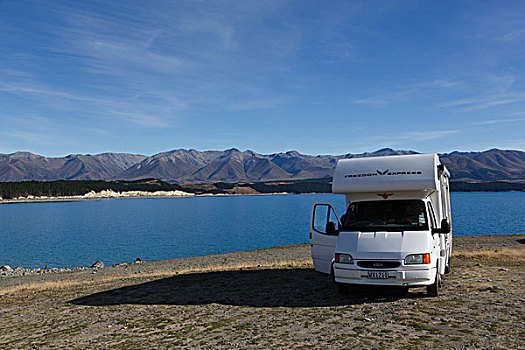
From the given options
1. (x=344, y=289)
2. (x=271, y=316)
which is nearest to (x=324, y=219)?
(x=344, y=289)

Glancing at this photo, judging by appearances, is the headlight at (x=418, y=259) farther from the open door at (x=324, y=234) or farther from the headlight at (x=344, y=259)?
the open door at (x=324, y=234)

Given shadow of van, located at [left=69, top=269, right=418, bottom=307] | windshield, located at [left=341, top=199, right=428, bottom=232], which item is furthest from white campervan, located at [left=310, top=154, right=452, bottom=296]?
shadow of van, located at [left=69, top=269, right=418, bottom=307]

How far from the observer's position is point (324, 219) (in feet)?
41.7

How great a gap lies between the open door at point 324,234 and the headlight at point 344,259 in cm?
133

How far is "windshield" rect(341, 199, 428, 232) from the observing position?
11.0 metres

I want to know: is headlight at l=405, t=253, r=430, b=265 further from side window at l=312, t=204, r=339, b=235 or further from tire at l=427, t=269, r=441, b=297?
side window at l=312, t=204, r=339, b=235

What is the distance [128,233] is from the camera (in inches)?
2731

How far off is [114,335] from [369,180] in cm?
734

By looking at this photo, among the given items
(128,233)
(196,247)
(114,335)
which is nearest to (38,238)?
(128,233)

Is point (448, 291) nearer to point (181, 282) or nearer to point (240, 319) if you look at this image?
point (240, 319)

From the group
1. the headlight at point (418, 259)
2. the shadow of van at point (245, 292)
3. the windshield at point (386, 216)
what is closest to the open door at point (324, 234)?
the windshield at point (386, 216)

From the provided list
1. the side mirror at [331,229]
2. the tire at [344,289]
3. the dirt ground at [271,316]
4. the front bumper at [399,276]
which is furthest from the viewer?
the side mirror at [331,229]

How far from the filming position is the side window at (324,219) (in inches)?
486

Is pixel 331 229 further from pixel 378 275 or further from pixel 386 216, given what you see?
pixel 378 275
